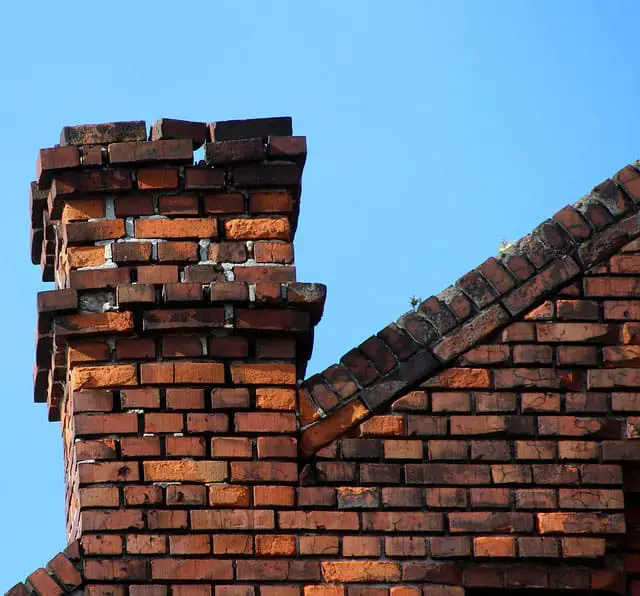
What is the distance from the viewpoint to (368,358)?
609 cm

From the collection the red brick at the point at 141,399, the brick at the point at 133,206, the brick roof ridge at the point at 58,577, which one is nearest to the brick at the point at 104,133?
the brick at the point at 133,206

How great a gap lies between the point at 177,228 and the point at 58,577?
1.41 metres

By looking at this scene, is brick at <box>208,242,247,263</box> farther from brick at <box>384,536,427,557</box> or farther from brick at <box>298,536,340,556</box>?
brick at <box>384,536,427,557</box>

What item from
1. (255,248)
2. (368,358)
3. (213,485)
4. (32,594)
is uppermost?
(255,248)

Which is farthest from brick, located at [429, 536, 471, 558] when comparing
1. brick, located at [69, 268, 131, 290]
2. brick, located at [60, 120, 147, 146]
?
brick, located at [60, 120, 147, 146]

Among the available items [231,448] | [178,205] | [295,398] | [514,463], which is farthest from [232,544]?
[178,205]

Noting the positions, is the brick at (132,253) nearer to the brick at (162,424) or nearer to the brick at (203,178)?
the brick at (203,178)

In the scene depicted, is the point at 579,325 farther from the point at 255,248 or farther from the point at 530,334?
the point at 255,248

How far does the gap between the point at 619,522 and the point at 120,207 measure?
7.42 feet

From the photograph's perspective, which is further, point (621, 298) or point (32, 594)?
point (621, 298)

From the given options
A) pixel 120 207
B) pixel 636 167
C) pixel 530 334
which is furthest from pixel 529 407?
pixel 120 207

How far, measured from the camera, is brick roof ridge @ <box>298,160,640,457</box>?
6.02 m

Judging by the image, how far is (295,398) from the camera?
599 cm

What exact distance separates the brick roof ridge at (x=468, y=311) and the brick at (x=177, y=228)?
70 centimetres
